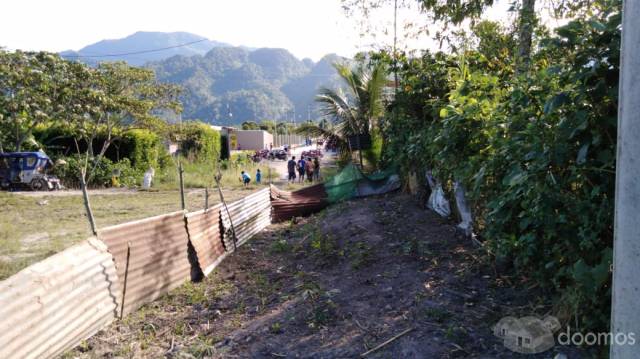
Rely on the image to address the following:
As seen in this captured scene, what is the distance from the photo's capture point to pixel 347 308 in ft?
15.5

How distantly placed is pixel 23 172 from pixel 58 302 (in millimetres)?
18353

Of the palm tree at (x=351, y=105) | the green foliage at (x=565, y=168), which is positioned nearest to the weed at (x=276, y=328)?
the green foliage at (x=565, y=168)

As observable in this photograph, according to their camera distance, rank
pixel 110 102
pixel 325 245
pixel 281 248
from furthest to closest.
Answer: pixel 110 102 < pixel 281 248 < pixel 325 245

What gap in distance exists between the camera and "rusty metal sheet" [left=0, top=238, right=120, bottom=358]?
3572 millimetres

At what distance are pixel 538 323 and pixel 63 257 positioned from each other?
411 centimetres

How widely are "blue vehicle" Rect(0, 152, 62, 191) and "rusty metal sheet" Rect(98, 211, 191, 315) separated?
16495 millimetres

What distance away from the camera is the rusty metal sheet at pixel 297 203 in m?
12.3

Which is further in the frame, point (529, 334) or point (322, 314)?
point (322, 314)

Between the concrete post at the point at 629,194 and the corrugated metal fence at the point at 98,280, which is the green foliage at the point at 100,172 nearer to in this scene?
the corrugated metal fence at the point at 98,280

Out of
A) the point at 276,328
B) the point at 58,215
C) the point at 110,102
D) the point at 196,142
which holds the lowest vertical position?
the point at 58,215

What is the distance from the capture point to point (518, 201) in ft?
12.5

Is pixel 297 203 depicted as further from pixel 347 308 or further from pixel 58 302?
pixel 58 302

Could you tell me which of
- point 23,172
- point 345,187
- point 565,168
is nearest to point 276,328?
point 565,168

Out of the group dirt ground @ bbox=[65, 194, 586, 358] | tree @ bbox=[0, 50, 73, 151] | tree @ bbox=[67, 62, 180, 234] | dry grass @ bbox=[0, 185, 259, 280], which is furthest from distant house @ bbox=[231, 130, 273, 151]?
dirt ground @ bbox=[65, 194, 586, 358]
